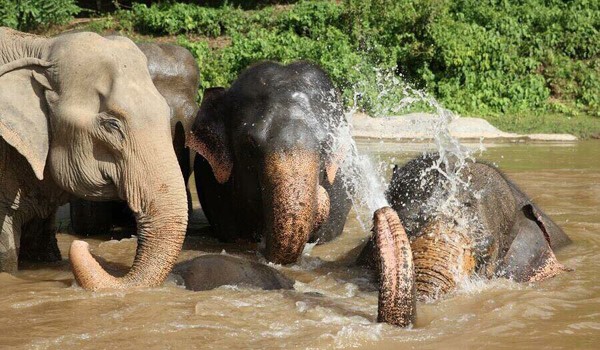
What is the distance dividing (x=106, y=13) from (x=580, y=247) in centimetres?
1931

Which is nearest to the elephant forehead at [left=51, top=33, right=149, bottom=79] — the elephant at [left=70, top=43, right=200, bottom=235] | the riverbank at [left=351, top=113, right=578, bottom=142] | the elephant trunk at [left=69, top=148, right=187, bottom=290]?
the elephant trunk at [left=69, top=148, right=187, bottom=290]

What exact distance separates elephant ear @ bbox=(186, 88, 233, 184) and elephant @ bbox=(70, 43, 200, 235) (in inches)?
34.0

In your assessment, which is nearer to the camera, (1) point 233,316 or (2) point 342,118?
(1) point 233,316

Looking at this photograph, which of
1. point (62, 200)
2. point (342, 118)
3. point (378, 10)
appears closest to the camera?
point (62, 200)

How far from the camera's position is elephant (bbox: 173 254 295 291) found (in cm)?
550

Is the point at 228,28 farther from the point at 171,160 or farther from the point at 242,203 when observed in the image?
the point at 171,160

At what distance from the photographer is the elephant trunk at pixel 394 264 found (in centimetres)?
427

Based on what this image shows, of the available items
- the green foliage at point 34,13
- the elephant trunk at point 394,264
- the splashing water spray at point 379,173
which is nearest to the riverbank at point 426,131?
the splashing water spray at point 379,173

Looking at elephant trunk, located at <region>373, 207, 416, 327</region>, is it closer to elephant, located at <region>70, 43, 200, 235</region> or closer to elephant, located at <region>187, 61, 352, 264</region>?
elephant, located at <region>187, 61, 352, 264</region>

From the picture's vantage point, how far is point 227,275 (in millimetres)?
5539

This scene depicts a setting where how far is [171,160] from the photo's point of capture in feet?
17.5

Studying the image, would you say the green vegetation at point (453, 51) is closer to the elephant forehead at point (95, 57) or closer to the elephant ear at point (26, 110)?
the elephant forehead at point (95, 57)

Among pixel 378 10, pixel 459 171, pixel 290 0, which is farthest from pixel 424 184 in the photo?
pixel 290 0

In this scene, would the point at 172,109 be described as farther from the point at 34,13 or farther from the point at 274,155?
the point at 34,13
